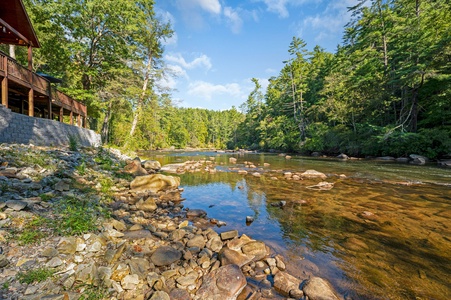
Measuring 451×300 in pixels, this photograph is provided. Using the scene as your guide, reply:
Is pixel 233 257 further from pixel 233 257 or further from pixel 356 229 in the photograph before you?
pixel 356 229

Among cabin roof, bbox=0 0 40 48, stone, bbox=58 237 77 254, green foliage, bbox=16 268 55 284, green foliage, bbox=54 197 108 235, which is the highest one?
cabin roof, bbox=0 0 40 48

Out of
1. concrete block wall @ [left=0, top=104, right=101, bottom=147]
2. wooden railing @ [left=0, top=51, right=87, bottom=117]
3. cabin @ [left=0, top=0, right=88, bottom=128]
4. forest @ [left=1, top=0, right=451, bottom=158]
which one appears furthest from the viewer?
forest @ [left=1, top=0, right=451, bottom=158]

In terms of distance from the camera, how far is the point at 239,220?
5719 millimetres

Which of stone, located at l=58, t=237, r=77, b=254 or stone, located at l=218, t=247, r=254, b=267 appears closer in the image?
stone, located at l=58, t=237, r=77, b=254

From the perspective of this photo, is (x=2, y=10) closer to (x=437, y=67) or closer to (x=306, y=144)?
(x=437, y=67)

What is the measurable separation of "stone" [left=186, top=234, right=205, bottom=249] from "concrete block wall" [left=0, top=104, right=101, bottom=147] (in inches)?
337

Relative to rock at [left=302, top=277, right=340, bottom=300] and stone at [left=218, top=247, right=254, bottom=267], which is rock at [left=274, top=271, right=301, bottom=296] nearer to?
rock at [left=302, top=277, right=340, bottom=300]

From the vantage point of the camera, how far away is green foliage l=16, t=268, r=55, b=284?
2.20m

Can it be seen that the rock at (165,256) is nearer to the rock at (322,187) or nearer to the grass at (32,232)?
the grass at (32,232)

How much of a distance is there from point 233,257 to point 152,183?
5550 millimetres

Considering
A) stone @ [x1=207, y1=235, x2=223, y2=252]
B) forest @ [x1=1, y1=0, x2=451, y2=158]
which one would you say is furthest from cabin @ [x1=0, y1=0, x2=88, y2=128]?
stone @ [x1=207, y1=235, x2=223, y2=252]

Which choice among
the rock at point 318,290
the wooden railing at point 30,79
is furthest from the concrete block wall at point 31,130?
the rock at point 318,290

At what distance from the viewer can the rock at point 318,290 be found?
107 inches

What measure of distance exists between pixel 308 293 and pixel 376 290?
3.58ft
